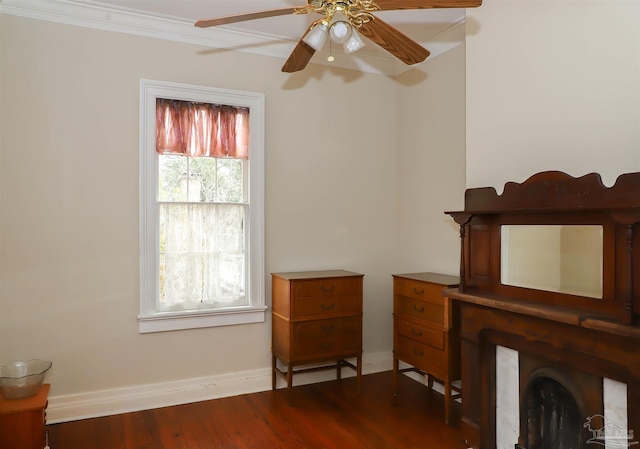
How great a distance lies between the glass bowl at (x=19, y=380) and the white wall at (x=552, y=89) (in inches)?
119

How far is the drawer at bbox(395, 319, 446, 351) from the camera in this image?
3172mm

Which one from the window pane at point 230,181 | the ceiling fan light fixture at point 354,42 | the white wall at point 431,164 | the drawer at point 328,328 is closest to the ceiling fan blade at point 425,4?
the ceiling fan light fixture at point 354,42

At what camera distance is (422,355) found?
11.0 ft

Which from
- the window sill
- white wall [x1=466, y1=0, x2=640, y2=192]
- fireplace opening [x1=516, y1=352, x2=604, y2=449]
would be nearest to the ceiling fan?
white wall [x1=466, y1=0, x2=640, y2=192]

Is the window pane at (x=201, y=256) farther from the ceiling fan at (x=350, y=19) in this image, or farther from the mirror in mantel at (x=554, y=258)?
the mirror in mantel at (x=554, y=258)

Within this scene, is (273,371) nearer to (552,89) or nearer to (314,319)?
(314,319)

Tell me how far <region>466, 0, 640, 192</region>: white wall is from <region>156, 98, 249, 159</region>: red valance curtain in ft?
6.06

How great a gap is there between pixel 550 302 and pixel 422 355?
1308 mm

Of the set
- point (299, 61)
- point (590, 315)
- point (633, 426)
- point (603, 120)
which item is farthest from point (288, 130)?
point (633, 426)

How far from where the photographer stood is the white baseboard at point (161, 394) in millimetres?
3170

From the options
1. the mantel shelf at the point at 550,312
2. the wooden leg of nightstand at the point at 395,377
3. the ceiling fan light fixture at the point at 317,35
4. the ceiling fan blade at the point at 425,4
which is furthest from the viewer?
the wooden leg of nightstand at the point at 395,377

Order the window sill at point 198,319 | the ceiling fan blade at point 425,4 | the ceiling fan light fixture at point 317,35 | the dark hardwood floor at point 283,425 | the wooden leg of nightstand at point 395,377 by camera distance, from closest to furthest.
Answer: the ceiling fan blade at point 425,4 → the ceiling fan light fixture at point 317,35 → the dark hardwood floor at point 283,425 → the window sill at point 198,319 → the wooden leg of nightstand at point 395,377

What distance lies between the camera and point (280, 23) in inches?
138

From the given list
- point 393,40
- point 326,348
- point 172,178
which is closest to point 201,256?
point 172,178
